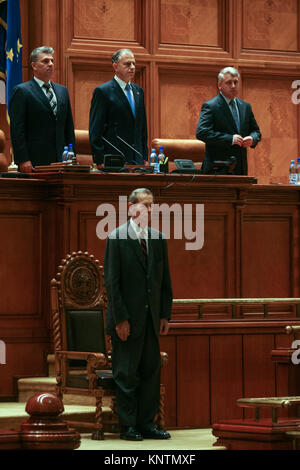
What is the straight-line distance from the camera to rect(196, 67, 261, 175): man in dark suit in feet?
24.5

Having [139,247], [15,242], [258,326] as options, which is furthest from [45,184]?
[258,326]

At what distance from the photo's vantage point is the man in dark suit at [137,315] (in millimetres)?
5949

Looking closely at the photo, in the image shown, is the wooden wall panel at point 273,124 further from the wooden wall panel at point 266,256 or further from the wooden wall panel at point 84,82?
the wooden wall panel at point 266,256

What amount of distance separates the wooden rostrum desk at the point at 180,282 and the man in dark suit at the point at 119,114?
1.61 ft

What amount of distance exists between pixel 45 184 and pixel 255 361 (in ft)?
5.78

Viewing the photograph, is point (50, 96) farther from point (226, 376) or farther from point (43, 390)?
point (226, 376)

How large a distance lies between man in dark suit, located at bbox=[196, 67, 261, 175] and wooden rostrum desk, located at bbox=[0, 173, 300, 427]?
32cm

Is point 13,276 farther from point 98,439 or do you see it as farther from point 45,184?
point 98,439

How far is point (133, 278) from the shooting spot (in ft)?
19.8

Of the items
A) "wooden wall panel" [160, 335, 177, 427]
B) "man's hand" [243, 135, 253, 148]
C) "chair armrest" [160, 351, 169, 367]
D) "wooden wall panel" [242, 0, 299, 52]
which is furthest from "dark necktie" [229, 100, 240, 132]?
"wooden wall panel" [242, 0, 299, 52]

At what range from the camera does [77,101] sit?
944 cm

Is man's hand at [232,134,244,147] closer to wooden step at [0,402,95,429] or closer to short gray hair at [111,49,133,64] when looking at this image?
short gray hair at [111,49,133,64]

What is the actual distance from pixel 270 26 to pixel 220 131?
2.94 meters

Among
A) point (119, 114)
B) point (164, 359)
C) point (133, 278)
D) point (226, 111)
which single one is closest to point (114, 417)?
point (164, 359)
